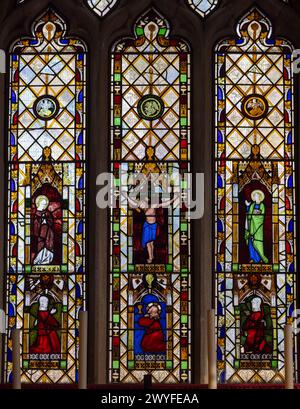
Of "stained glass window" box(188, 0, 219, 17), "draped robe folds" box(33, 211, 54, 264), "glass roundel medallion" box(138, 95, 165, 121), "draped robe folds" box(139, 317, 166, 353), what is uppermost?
"stained glass window" box(188, 0, 219, 17)

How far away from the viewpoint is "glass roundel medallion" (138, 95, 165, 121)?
911 centimetres

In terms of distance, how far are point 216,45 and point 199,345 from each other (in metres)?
2.85

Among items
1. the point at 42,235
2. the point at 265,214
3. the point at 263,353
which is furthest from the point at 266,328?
the point at 42,235

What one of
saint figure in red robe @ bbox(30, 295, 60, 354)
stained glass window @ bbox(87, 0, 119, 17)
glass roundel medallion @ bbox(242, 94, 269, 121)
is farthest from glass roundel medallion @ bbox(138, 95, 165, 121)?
saint figure in red robe @ bbox(30, 295, 60, 354)

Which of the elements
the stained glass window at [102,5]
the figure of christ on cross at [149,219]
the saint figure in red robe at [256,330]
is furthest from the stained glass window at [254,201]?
the stained glass window at [102,5]

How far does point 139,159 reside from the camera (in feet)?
29.7

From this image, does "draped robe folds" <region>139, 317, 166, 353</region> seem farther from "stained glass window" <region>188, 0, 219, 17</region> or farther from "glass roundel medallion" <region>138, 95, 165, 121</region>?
"stained glass window" <region>188, 0, 219, 17</region>

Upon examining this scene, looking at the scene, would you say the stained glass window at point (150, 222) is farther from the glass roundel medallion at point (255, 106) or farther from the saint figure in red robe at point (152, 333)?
the glass roundel medallion at point (255, 106)

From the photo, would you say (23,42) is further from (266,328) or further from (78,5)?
(266,328)

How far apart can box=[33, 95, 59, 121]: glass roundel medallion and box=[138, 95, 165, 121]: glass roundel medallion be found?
0.80 meters

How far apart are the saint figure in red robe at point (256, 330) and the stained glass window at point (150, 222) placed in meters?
0.52

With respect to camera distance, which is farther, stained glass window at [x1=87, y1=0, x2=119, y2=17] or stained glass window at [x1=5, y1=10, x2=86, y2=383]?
stained glass window at [x1=87, y1=0, x2=119, y2=17]

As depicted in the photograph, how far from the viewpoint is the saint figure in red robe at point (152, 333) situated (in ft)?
28.4

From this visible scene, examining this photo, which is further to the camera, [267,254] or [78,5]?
[78,5]
